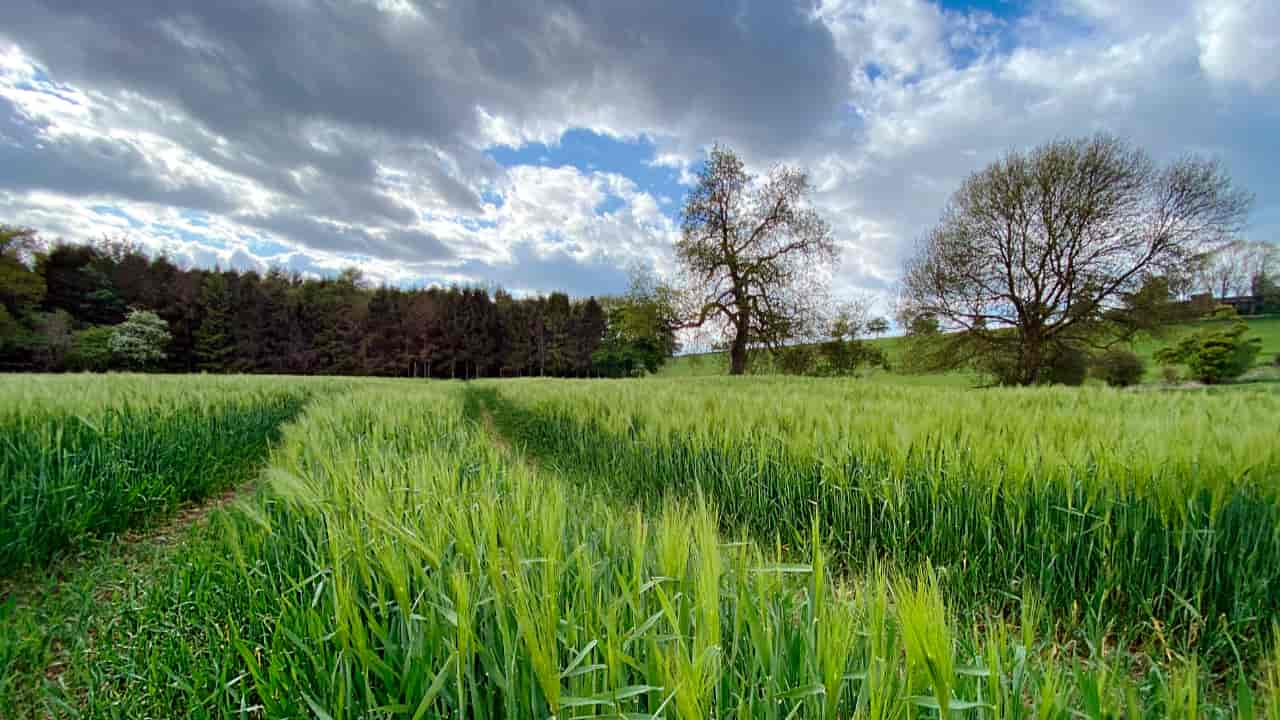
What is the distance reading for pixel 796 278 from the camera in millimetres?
18094

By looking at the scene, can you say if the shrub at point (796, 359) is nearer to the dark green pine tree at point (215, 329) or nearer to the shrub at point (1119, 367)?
the shrub at point (1119, 367)

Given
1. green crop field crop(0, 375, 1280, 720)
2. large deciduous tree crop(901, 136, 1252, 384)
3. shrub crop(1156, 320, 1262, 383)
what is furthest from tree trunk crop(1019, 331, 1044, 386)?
green crop field crop(0, 375, 1280, 720)

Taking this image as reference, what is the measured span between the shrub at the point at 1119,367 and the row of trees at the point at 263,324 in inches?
963

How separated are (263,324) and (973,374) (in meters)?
55.4

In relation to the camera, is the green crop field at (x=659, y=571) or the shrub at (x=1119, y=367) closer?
the green crop field at (x=659, y=571)

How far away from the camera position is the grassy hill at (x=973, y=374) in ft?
51.5

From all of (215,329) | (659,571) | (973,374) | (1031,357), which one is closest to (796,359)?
(1031,357)

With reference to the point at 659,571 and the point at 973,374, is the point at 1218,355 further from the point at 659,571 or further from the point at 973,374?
the point at 659,571

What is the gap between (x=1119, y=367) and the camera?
1784 cm

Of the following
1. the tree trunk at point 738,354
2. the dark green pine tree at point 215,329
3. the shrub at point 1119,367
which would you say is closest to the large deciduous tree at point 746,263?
the tree trunk at point 738,354

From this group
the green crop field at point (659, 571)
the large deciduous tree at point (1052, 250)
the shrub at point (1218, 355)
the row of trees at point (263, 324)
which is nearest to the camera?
the green crop field at point (659, 571)

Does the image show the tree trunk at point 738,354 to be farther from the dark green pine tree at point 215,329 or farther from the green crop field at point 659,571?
the dark green pine tree at point 215,329

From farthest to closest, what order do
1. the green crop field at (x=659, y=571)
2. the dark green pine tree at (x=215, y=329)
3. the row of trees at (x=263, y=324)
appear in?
the dark green pine tree at (x=215, y=329), the row of trees at (x=263, y=324), the green crop field at (x=659, y=571)

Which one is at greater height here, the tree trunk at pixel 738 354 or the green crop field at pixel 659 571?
the tree trunk at pixel 738 354
